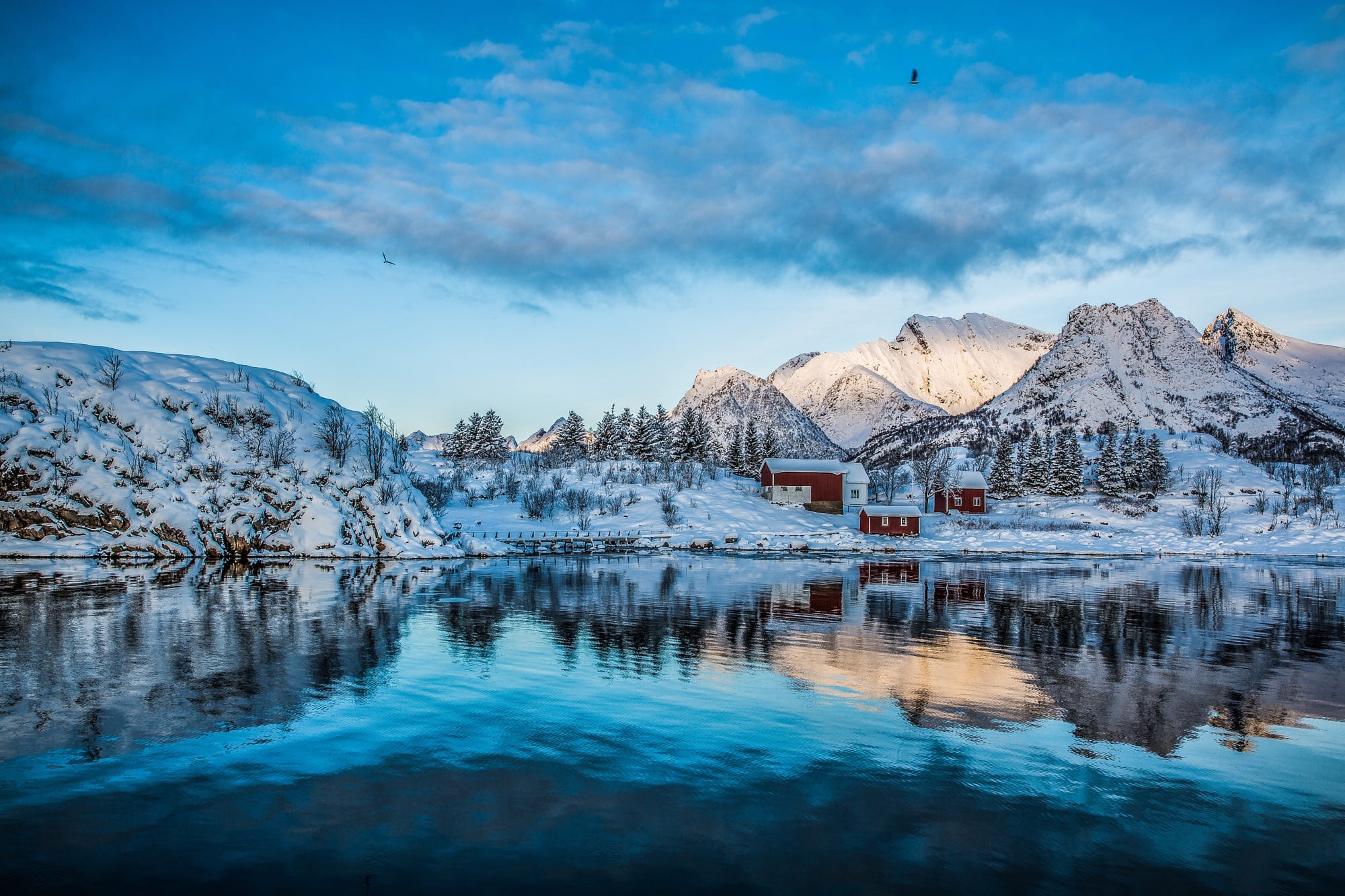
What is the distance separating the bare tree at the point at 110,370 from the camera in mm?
51500

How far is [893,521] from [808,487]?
51.8 feet

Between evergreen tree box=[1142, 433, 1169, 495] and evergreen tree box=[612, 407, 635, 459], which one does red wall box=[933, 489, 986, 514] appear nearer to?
evergreen tree box=[1142, 433, 1169, 495]

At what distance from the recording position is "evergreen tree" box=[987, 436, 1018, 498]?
360 ft

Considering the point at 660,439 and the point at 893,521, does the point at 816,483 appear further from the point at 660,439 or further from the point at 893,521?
the point at 660,439

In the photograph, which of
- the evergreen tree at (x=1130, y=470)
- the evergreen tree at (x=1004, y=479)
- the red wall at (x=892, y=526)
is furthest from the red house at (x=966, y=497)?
the evergreen tree at (x=1130, y=470)

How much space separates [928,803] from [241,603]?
23125mm

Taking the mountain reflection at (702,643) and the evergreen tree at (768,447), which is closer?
the mountain reflection at (702,643)

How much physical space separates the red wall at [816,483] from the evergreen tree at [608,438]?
93.2 ft

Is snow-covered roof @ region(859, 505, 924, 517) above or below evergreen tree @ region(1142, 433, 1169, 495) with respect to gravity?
below

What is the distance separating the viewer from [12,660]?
14234 mm

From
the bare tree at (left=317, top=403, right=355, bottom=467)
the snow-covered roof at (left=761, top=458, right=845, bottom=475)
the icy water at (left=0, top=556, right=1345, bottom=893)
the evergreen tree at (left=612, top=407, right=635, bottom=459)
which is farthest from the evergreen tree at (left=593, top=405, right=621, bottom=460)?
the icy water at (left=0, top=556, right=1345, bottom=893)

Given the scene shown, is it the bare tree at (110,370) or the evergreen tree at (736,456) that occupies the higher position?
the bare tree at (110,370)

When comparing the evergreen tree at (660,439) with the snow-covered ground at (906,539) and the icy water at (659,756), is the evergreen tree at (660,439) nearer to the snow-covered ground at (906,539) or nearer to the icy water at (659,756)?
the snow-covered ground at (906,539)

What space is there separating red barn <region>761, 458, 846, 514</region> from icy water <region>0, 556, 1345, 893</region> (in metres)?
68.5
